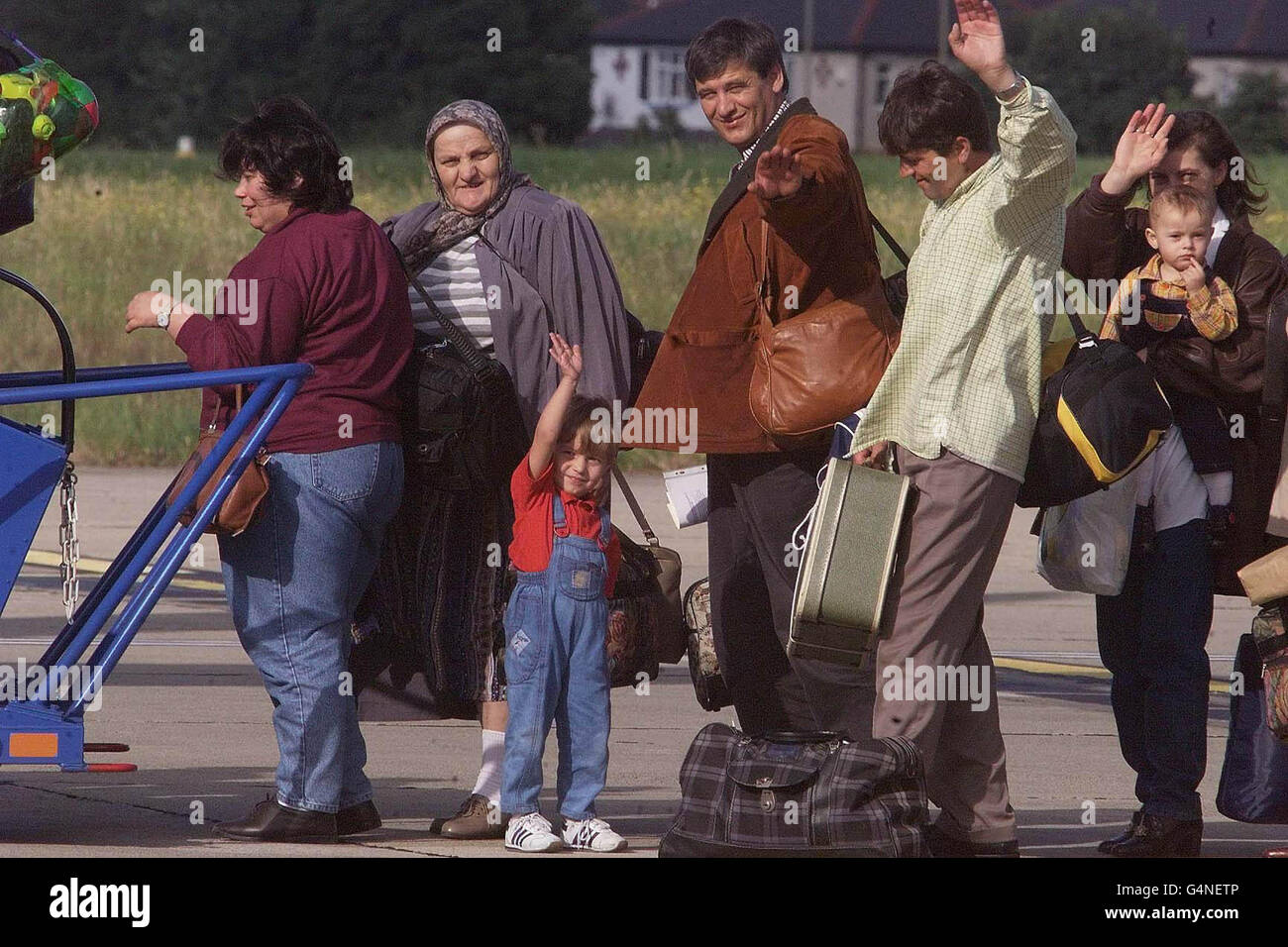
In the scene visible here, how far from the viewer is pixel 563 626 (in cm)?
514

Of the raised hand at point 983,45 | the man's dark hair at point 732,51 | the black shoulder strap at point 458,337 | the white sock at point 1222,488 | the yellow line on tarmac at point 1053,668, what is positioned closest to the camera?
the raised hand at point 983,45

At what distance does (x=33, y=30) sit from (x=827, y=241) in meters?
64.5

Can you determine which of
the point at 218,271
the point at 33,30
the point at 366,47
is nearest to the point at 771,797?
the point at 218,271

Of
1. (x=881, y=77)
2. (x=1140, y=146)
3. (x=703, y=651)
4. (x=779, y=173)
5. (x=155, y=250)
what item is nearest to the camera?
(x=779, y=173)

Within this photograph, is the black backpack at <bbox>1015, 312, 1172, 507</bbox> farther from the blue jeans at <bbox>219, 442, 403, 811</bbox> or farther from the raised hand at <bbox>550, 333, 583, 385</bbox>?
the blue jeans at <bbox>219, 442, 403, 811</bbox>

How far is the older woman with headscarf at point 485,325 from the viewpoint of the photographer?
5.34 meters

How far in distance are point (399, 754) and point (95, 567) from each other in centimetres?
443

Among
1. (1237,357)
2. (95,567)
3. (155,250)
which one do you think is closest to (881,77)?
(155,250)

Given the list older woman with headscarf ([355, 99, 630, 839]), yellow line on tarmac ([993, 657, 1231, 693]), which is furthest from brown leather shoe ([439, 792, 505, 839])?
yellow line on tarmac ([993, 657, 1231, 693])

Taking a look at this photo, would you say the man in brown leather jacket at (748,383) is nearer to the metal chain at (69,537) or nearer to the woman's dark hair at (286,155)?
the woman's dark hair at (286,155)

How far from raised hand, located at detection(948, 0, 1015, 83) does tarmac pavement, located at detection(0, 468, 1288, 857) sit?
1.96 metres

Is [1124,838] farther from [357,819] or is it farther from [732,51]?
[732,51]

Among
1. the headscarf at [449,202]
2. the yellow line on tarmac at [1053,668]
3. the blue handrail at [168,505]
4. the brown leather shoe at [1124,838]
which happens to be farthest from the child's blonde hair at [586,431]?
the yellow line on tarmac at [1053,668]
